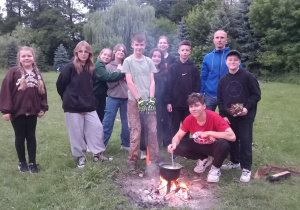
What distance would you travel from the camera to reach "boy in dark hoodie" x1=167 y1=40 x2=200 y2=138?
186 inches

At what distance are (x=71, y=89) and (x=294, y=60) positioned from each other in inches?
828

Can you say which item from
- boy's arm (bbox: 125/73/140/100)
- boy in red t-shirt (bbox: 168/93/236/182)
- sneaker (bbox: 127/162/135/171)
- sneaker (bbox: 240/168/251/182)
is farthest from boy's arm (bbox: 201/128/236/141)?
sneaker (bbox: 127/162/135/171)

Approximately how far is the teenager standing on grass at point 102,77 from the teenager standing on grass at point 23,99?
2.96 feet

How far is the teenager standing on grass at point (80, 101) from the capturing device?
169 inches

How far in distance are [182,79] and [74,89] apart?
1.64 metres

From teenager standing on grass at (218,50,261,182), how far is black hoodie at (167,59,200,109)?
0.62 meters

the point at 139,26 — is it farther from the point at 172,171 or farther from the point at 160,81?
the point at 172,171

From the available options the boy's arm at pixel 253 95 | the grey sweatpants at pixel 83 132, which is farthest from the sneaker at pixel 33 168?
the boy's arm at pixel 253 95

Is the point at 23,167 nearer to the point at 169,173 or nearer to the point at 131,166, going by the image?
the point at 131,166

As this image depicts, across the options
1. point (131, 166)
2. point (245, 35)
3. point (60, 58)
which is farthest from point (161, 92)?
point (60, 58)

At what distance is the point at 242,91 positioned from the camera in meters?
4.04

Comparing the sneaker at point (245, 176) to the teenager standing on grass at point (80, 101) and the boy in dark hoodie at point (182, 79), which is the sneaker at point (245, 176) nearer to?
the boy in dark hoodie at point (182, 79)

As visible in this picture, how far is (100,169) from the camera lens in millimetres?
4039

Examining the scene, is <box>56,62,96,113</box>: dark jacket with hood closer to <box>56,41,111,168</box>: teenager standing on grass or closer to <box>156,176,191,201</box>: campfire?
<box>56,41,111,168</box>: teenager standing on grass
